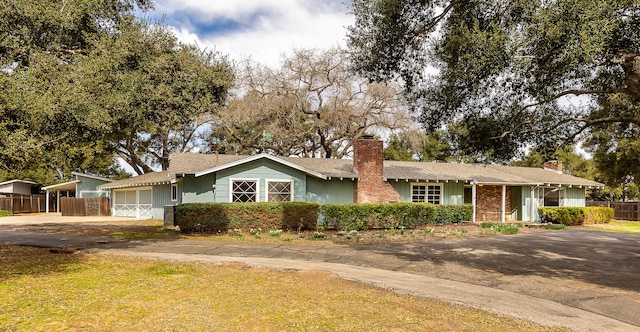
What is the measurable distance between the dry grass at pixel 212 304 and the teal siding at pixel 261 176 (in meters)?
10.3

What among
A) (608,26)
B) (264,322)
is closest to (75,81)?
(264,322)

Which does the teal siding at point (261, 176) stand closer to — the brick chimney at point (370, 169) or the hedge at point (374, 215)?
the hedge at point (374, 215)

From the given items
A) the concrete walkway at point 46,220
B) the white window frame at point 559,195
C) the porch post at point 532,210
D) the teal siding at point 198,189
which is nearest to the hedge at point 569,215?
the porch post at point 532,210

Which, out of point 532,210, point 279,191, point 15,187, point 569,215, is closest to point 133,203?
point 279,191

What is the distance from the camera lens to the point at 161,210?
89.2 ft

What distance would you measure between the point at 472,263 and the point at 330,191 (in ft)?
38.6

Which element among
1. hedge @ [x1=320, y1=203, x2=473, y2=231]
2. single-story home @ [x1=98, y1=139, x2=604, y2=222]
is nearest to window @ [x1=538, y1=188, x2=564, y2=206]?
single-story home @ [x1=98, y1=139, x2=604, y2=222]

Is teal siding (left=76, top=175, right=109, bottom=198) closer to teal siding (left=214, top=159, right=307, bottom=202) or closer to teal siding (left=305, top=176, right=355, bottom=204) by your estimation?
teal siding (left=214, top=159, right=307, bottom=202)

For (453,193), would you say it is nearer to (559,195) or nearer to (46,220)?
(559,195)

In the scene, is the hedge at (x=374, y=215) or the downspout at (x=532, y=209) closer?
the hedge at (x=374, y=215)

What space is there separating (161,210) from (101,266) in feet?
60.4

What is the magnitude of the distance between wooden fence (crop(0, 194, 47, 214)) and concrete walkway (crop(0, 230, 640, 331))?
75.0 feet

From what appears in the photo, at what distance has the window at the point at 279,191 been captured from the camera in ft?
66.1

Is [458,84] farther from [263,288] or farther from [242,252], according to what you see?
[242,252]
